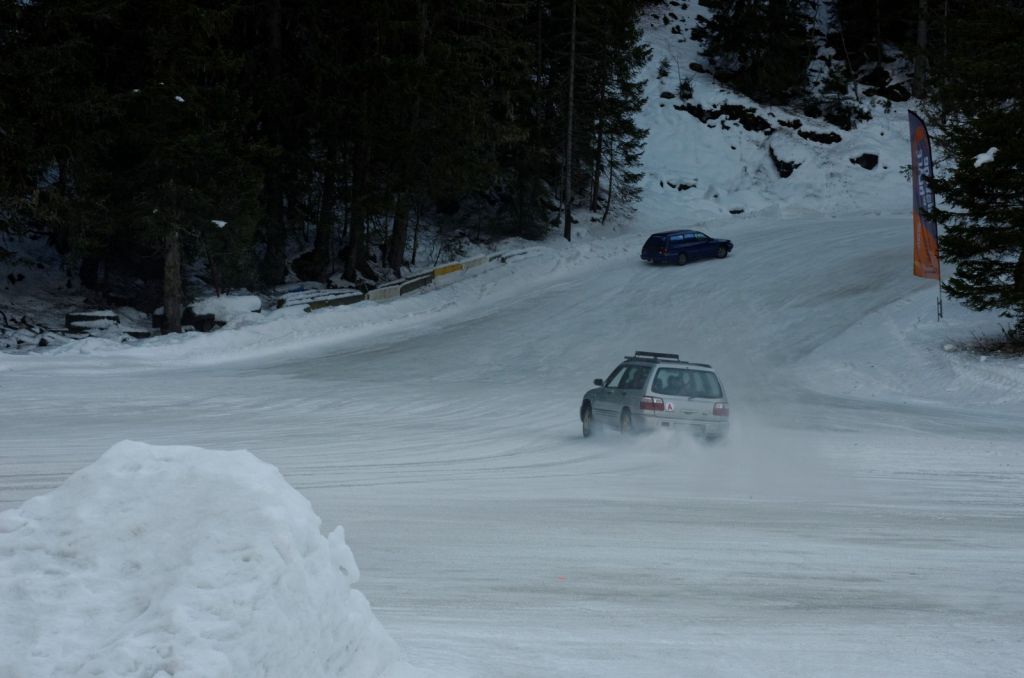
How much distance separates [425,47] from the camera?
41000mm

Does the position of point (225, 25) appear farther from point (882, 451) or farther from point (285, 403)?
point (882, 451)

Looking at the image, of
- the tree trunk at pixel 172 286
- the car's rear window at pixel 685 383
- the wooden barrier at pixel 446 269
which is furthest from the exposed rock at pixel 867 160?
the car's rear window at pixel 685 383

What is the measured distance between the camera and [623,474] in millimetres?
13633

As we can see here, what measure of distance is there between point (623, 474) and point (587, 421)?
4.39 m

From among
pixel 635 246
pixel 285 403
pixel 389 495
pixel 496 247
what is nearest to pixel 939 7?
pixel 635 246

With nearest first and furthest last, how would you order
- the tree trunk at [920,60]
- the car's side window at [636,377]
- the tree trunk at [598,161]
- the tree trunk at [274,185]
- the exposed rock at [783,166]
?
the car's side window at [636,377] → the tree trunk at [274,185] → the tree trunk at [598,161] → the exposed rock at [783,166] → the tree trunk at [920,60]

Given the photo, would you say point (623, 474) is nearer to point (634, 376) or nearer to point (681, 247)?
point (634, 376)

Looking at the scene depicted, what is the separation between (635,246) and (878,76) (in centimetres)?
3350

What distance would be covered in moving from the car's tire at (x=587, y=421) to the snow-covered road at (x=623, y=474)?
13.3 inches

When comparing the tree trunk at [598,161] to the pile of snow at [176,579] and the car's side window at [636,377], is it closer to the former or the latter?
the car's side window at [636,377]

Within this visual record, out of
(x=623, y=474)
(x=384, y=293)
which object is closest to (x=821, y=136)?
(x=384, y=293)

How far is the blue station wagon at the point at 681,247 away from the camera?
147ft

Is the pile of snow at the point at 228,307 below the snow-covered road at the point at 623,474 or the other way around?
the other way around

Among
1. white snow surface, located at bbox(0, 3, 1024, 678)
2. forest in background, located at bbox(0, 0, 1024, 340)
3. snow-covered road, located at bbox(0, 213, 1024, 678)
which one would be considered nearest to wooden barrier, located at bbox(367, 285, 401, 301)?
white snow surface, located at bbox(0, 3, 1024, 678)
